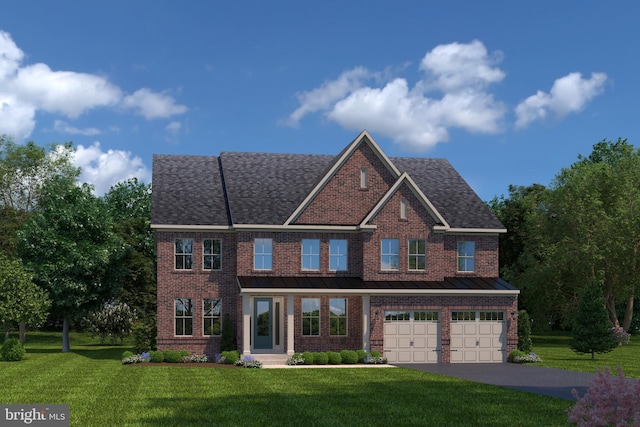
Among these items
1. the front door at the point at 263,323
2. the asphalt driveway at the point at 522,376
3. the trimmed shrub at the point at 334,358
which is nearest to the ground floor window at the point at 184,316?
the front door at the point at 263,323

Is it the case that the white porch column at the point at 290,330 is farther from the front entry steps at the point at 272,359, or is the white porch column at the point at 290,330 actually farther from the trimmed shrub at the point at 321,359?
the trimmed shrub at the point at 321,359

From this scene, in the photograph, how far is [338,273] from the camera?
3838 centimetres

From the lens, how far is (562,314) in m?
58.3

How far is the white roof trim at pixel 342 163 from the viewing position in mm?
38094

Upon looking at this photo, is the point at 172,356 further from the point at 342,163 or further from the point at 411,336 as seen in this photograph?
the point at 342,163

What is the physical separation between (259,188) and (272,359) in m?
9.61

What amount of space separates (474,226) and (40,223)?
83.5ft

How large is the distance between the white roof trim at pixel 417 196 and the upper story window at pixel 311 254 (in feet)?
8.62

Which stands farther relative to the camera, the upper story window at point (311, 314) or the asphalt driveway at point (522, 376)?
the upper story window at point (311, 314)

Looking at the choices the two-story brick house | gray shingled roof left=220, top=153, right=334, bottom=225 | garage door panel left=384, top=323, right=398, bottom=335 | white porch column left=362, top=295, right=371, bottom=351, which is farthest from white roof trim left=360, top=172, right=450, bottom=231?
garage door panel left=384, top=323, right=398, bottom=335

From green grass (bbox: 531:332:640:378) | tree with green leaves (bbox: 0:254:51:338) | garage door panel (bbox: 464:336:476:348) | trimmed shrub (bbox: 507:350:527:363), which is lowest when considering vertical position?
green grass (bbox: 531:332:640:378)

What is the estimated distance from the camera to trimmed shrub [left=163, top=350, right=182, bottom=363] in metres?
35.8

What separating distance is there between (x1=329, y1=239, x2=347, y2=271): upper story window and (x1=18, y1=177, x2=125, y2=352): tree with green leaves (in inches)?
576

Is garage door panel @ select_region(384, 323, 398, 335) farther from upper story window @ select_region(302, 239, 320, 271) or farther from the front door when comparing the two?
the front door
